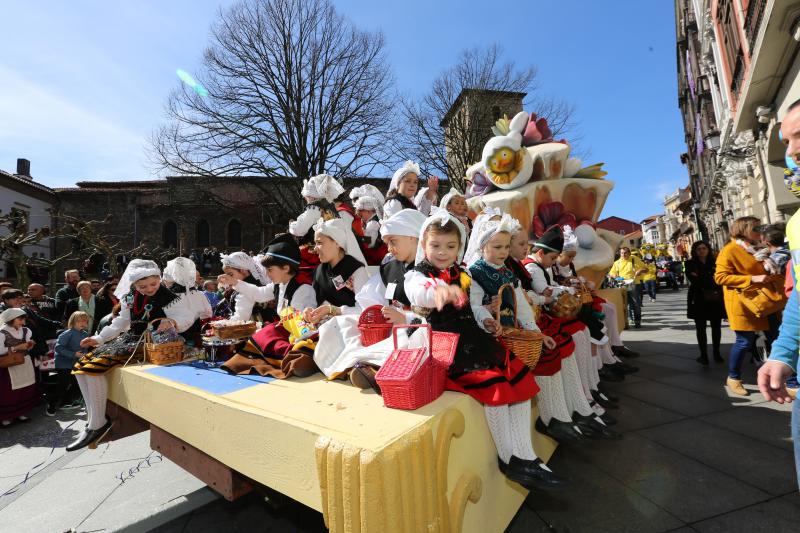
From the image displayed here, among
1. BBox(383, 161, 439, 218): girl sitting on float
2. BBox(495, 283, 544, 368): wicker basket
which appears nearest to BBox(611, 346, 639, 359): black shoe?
BBox(383, 161, 439, 218): girl sitting on float

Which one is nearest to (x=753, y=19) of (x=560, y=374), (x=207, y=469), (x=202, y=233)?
(x=560, y=374)

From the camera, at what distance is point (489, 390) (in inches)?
73.3

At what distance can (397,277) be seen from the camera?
8.70 feet

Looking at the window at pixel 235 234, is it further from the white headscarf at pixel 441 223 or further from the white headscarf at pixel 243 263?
the white headscarf at pixel 441 223

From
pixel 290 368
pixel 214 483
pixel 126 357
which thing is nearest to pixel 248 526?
pixel 214 483

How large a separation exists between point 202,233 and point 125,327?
3021cm

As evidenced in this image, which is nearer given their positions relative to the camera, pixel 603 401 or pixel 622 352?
pixel 603 401

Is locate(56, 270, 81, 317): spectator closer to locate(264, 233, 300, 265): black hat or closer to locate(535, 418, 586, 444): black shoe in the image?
locate(264, 233, 300, 265): black hat

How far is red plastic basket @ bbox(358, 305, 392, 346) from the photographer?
2.29m

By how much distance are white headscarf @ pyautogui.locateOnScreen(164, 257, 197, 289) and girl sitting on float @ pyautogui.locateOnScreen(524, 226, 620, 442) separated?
3.38 meters

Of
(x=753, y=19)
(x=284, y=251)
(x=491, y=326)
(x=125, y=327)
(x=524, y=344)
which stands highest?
(x=753, y=19)

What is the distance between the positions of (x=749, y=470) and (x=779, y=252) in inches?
124

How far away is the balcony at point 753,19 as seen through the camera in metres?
7.93

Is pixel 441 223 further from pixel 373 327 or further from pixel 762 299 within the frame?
pixel 762 299
